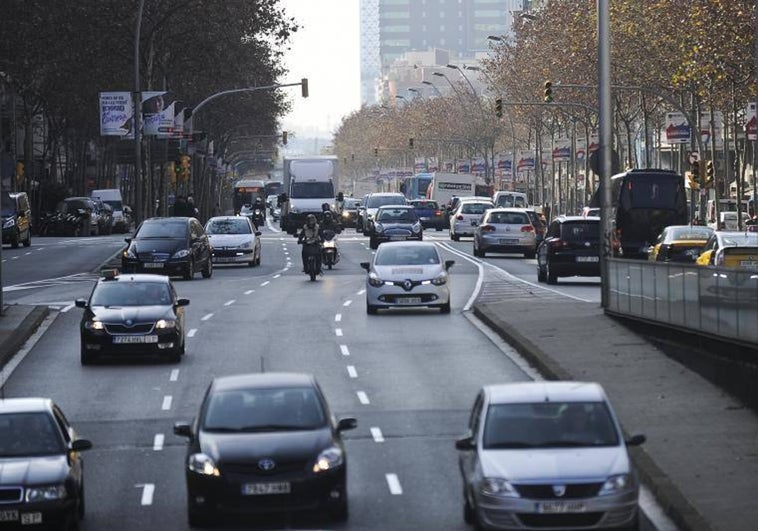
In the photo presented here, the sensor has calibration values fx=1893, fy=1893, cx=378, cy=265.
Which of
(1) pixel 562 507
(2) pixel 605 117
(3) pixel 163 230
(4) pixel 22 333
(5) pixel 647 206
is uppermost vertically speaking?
(2) pixel 605 117

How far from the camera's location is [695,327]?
27266 mm

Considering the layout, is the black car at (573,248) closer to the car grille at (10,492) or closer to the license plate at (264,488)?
the license plate at (264,488)

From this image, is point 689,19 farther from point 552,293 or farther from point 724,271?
point 724,271

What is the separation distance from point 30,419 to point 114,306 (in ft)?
45.1

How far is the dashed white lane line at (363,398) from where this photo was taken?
26031 mm

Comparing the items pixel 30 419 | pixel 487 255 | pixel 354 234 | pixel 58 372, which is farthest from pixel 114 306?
pixel 354 234

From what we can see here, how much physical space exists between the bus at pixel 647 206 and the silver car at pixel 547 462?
42.9 m

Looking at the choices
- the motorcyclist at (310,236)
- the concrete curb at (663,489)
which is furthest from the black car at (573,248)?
the concrete curb at (663,489)

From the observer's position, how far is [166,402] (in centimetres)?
2627

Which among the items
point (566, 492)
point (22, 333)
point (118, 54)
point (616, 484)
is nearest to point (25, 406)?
point (566, 492)

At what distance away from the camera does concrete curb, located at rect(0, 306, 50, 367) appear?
31922mm

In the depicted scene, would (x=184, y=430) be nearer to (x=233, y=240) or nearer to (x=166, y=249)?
(x=166, y=249)

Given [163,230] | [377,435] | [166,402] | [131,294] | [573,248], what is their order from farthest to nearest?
[163,230]
[573,248]
[131,294]
[166,402]
[377,435]

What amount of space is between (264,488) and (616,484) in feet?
10.1
